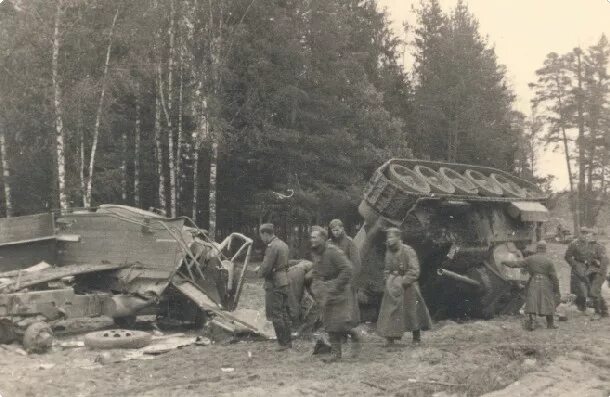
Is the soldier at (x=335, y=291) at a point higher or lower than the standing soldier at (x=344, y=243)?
lower

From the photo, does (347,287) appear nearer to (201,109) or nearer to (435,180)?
(435,180)

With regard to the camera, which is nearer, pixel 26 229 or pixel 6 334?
pixel 6 334

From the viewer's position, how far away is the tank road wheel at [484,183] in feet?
47.3

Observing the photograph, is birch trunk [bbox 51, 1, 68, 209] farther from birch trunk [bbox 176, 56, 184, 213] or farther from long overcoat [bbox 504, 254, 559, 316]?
long overcoat [bbox 504, 254, 559, 316]

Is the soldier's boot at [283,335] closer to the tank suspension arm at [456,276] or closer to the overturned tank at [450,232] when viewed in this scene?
the overturned tank at [450,232]

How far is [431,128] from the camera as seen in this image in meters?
35.9

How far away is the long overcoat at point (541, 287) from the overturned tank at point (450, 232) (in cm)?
135

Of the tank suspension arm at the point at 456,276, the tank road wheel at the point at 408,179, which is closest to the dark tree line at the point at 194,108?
the tank road wheel at the point at 408,179

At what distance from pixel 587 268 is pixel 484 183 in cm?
289

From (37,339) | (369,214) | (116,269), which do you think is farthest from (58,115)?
(37,339)

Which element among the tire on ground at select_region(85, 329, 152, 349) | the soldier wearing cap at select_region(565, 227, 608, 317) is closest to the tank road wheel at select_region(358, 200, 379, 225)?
the soldier wearing cap at select_region(565, 227, 608, 317)

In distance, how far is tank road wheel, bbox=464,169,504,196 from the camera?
47.3ft

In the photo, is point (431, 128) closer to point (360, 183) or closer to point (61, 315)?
point (360, 183)

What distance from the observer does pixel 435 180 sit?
13828mm
